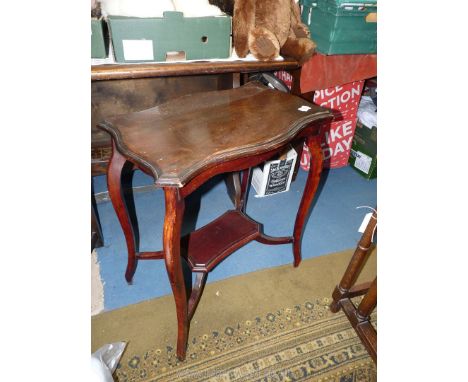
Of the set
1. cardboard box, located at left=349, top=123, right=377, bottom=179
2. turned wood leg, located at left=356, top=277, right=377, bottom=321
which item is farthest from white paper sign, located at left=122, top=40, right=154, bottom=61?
cardboard box, located at left=349, top=123, right=377, bottom=179

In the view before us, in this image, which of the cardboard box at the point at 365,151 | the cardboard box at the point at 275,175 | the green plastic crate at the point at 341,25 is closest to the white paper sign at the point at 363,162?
the cardboard box at the point at 365,151

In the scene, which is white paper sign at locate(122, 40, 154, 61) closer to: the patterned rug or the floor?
the floor

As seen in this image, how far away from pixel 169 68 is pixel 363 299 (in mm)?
1217

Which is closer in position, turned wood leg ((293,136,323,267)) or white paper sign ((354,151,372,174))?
turned wood leg ((293,136,323,267))

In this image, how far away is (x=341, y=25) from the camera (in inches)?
60.1

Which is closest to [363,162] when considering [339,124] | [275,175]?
[339,124]

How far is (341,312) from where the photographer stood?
1375 mm

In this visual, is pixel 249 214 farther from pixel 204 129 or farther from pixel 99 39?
pixel 99 39

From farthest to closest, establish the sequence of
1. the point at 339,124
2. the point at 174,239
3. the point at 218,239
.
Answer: the point at 339,124
the point at 218,239
the point at 174,239

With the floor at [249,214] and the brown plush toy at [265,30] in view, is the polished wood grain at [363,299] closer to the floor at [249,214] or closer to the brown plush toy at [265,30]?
the floor at [249,214]

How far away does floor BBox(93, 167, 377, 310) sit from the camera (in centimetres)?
149

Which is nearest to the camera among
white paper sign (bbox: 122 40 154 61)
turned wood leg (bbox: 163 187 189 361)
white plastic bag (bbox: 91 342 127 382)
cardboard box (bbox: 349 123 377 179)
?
turned wood leg (bbox: 163 187 189 361)
